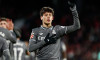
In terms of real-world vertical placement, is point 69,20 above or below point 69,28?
above

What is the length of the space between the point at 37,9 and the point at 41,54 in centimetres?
1282

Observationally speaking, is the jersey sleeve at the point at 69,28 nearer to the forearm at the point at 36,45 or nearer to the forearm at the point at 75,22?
the forearm at the point at 75,22

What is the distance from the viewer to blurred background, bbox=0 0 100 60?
1418 cm

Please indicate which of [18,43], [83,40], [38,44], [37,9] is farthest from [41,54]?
[37,9]

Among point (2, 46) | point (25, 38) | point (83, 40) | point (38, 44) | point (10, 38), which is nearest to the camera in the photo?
point (38, 44)

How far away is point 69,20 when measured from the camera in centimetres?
1620

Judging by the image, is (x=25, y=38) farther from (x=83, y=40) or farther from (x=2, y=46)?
(x=2, y=46)

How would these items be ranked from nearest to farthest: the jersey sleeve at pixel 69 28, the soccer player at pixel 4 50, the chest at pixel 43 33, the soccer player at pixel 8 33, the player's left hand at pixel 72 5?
the player's left hand at pixel 72 5 → the jersey sleeve at pixel 69 28 → the chest at pixel 43 33 → the soccer player at pixel 4 50 → the soccer player at pixel 8 33

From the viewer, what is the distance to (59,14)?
A: 16.8m

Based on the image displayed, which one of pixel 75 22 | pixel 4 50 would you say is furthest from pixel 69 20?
pixel 75 22

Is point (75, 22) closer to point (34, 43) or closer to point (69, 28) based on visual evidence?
point (69, 28)

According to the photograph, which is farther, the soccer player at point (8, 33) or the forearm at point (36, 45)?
the soccer player at point (8, 33)

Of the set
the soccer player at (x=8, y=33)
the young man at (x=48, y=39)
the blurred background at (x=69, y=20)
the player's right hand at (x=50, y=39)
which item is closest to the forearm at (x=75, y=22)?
the young man at (x=48, y=39)

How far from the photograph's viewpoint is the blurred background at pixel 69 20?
14177 mm
